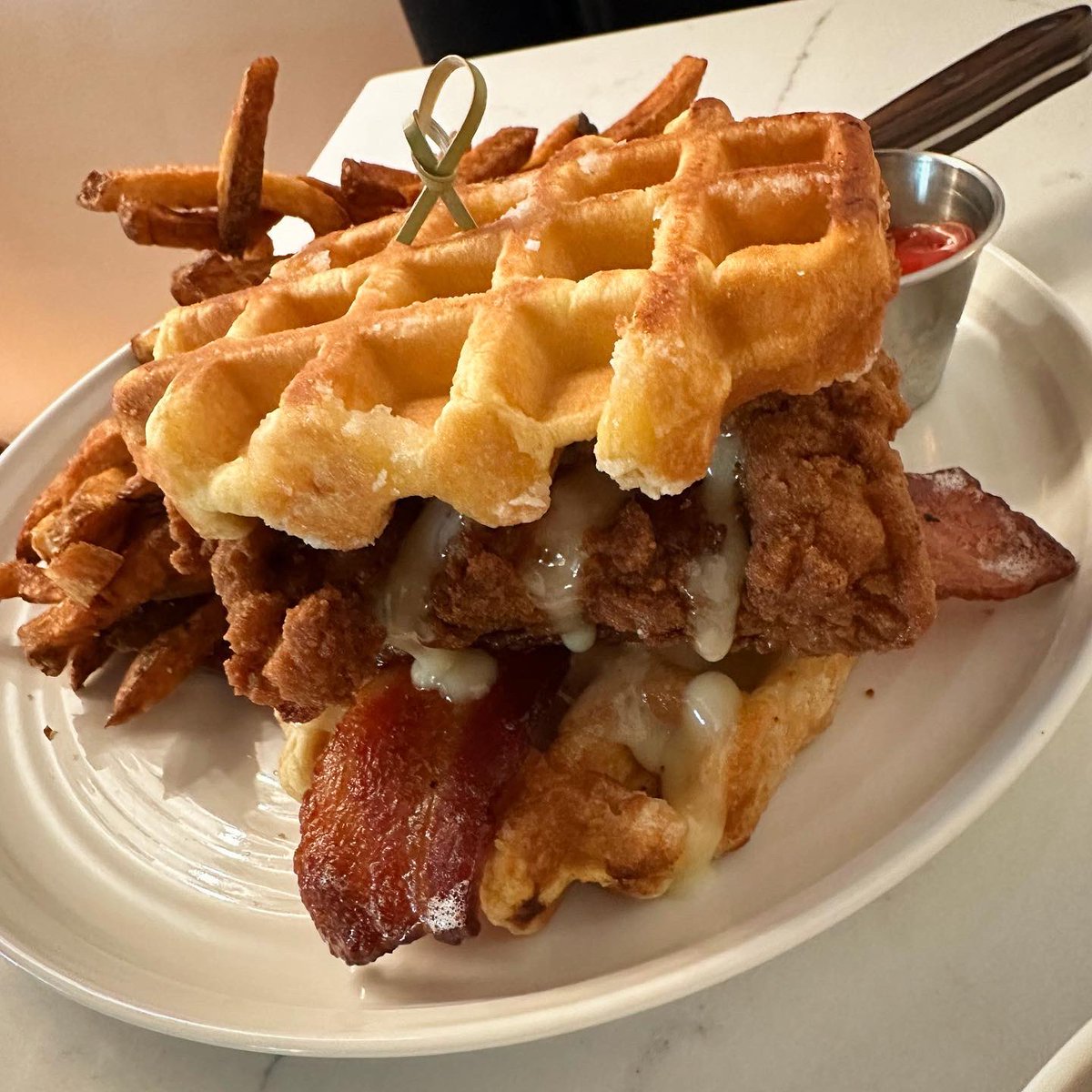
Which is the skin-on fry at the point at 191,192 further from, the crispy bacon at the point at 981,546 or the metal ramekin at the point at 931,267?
the crispy bacon at the point at 981,546

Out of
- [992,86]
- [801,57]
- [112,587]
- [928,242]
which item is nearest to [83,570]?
[112,587]

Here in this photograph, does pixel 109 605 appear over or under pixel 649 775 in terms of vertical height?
over

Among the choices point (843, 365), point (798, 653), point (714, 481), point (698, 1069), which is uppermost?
point (843, 365)

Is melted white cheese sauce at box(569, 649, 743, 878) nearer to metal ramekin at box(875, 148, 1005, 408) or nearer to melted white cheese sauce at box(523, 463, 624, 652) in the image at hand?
melted white cheese sauce at box(523, 463, 624, 652)

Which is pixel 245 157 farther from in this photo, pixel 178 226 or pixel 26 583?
pixel 26 583

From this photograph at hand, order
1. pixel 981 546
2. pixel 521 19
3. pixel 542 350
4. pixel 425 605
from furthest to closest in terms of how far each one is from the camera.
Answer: pixel 521 19
pixel 981 546
pixel 425 605
pixel 542 350

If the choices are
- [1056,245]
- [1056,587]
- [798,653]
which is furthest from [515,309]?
[1056,245]

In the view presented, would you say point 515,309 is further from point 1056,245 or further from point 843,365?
point 1056,245

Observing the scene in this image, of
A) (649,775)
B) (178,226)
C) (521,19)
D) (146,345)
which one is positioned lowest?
(649,775)
